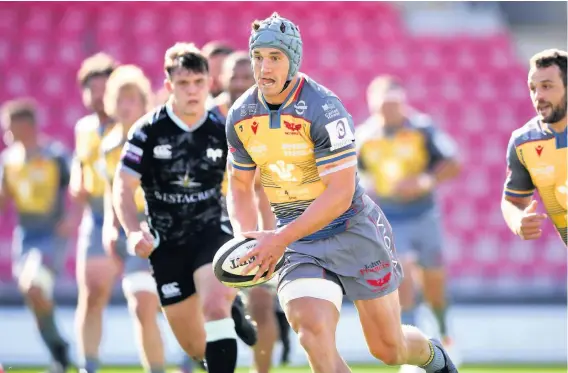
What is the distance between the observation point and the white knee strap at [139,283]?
7.95 meters

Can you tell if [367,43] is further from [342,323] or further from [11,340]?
[11,340]

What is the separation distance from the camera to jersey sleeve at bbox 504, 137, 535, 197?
6445 mm

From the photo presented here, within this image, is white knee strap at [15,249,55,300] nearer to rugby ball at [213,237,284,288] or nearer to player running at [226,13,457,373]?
player running at [226,13,457,373]

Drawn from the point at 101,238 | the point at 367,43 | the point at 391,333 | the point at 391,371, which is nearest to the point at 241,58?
the point at 101,238

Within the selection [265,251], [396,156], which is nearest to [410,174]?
[396,156]

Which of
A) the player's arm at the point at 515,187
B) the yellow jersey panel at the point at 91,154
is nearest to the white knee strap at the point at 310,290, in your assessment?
the player's arm at the point at 515,187

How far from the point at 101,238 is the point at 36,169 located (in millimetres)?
1989

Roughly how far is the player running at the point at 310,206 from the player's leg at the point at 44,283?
4.39 meters

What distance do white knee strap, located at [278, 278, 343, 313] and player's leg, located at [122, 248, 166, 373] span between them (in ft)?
7.58

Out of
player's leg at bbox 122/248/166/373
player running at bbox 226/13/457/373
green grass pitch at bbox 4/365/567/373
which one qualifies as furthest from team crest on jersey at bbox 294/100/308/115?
green grass pitch at bbox 4/365/567/373

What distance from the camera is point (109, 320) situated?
43.5 ft

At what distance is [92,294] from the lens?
8.66m

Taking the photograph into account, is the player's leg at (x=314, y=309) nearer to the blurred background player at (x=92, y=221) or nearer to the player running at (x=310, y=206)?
the player running at (x=310, y=206)

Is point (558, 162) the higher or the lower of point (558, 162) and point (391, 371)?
the higher
